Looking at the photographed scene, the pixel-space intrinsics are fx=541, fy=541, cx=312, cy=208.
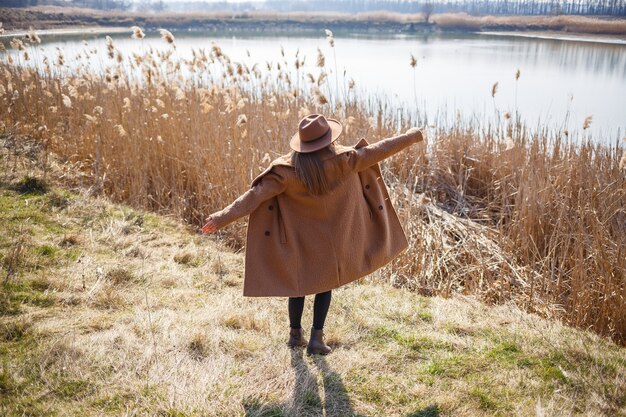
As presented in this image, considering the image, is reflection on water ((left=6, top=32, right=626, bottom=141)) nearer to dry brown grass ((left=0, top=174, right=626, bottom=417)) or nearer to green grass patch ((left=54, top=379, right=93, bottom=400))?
dry brown grass ((left=0, top=174, right=626, bottom=417))

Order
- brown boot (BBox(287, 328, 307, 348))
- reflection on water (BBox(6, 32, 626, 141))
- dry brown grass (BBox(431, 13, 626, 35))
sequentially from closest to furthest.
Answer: brown boot (BBox(287, 328, 307, 348))
reflection on water (BBox(6, 32, 626, 141))
dry brown grass (BBox(431, 13, 626, 35))

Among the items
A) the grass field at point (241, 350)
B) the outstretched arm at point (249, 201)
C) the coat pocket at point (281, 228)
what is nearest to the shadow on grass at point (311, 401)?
the grass field at point (241, 350)

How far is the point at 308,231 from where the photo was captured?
106 inches

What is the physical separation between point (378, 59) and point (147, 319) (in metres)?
14.0

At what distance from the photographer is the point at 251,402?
2465mm

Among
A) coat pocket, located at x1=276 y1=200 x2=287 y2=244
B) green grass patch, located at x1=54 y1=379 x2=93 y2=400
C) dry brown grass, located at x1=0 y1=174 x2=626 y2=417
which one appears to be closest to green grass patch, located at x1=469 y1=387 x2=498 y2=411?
dry brown grass, located at x1=0 y1=174 x2=626 y2=417

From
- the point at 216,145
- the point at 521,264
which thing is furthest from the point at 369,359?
the point at 216,145

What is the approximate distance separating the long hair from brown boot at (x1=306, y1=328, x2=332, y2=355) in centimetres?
78

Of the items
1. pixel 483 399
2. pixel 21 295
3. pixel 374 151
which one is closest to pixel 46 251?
pixel 21 295

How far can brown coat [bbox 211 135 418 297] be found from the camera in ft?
8.71

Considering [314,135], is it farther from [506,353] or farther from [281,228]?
[506,353]

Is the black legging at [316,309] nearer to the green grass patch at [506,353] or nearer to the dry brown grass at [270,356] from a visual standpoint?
the dry brown grass at [270,356]

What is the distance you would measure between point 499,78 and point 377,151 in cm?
1071

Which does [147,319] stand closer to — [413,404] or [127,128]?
[413,404]
